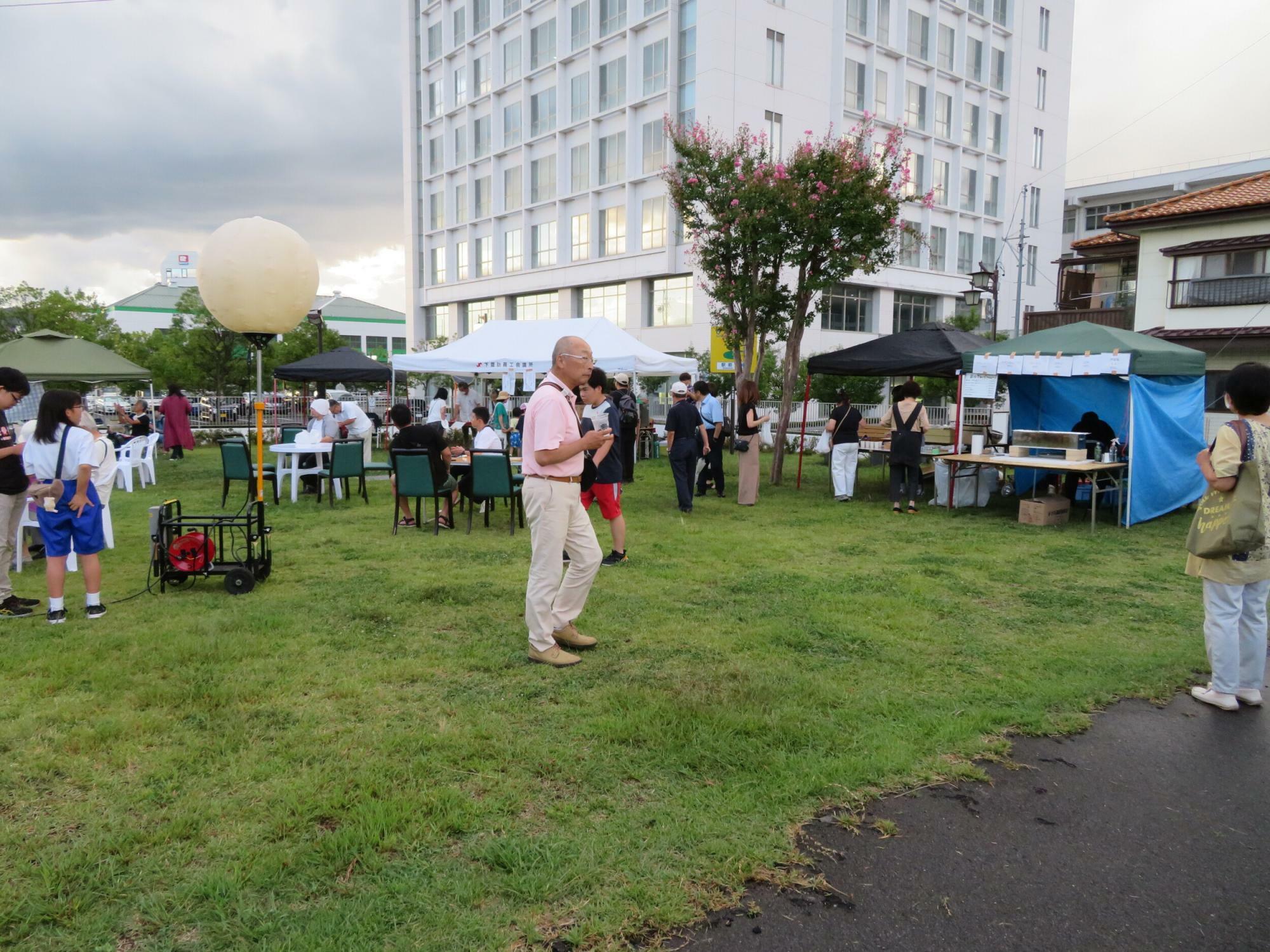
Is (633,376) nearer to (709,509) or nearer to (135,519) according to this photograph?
(709,509)

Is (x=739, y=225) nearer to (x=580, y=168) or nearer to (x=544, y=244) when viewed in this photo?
(x=580, y=168)

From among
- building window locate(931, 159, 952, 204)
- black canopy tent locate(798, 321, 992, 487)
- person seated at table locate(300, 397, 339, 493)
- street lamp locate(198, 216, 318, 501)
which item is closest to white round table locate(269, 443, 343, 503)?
person seated at table locate(300, 397, 339, 493)

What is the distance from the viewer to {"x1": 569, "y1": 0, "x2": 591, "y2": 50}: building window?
37.0 metres

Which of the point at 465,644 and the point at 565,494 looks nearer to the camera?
the point at 565,494

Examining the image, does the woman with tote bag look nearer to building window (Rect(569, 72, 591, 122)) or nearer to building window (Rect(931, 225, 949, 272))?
building window (Rect(569, 72, 591, 122))

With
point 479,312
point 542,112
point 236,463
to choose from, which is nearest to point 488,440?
point 236,463

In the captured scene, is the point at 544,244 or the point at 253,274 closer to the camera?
the point at 253,274

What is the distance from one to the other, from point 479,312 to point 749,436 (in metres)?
36.2

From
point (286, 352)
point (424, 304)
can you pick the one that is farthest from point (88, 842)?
point (424, 304)

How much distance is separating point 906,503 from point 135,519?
Answer: 10.6 meters

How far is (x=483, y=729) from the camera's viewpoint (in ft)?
13.3

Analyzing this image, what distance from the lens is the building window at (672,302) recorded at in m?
34.2

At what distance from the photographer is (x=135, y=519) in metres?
10.4

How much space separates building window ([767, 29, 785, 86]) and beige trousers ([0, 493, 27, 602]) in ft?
106
